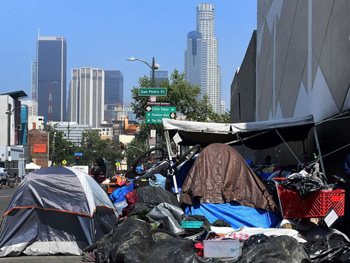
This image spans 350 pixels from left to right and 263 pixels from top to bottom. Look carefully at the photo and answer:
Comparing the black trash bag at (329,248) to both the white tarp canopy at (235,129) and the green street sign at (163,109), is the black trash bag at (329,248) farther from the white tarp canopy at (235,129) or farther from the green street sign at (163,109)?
the green street sign at (163,109)

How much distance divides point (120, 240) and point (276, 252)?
2.35 m

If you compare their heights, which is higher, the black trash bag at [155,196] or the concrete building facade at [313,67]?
the concrete building facade at [313,67]

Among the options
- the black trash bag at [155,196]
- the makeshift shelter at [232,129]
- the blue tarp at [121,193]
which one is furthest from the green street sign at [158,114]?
the black trash bag at [155,196]

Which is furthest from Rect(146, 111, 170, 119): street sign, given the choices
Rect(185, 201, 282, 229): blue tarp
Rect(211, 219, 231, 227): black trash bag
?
Rect(211, 219, 231, 227): black trash bag

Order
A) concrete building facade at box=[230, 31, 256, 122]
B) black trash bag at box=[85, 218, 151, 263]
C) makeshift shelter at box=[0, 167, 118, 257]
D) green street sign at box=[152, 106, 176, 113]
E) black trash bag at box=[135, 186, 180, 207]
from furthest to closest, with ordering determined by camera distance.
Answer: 1. concrete building facade at box=[230, 31, 256, 122]
2. green street sign at box=[152, 106, 176, 113]
3. black trash bag at box=[135, 186, 180, 207]
4. makeshift shelter at box=[0, 167, 118, 257]
5. black trash bag at box=[85, 218, 151, 263]

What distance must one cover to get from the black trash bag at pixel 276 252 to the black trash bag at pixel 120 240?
66.2 inches

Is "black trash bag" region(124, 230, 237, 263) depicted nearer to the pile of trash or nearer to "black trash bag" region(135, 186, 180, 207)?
the pile of trash

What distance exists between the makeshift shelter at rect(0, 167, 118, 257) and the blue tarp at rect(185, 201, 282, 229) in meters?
1.85

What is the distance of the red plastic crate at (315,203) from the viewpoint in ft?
27.2

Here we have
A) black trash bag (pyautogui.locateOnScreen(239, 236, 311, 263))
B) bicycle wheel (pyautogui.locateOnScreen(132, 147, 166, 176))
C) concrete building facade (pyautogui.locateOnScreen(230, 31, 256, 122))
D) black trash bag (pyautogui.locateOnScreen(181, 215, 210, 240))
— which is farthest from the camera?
concrete building facade (pyautogui.locateOnScreen(230, 31, 256, 122))

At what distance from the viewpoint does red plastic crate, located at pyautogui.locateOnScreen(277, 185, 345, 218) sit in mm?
8289

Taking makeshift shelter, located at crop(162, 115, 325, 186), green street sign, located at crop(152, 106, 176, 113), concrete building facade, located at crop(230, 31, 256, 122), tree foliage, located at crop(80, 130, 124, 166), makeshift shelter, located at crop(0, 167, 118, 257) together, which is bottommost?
tree foliage, located at crop(80, 130, 124, 166)

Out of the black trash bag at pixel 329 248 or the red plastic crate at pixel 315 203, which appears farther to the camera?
the red plastic crate at pixel 315 203

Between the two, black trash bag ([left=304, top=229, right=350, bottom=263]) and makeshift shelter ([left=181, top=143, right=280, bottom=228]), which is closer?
black trash bag ([left=304, top=229, right=350, bottom=263])
